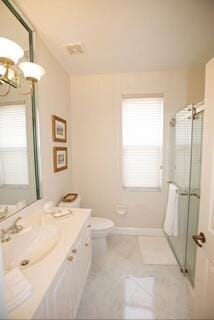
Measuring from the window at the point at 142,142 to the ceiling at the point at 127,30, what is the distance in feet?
1.86

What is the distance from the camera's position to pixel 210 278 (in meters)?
0.99

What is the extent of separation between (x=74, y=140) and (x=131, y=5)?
178cm

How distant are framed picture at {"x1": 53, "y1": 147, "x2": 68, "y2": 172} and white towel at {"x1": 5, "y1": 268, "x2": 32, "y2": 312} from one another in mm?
1293

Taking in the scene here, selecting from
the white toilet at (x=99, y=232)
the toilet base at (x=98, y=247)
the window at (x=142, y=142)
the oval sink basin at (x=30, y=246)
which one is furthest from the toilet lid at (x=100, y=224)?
the oval sink basin at (x=30, y=246)

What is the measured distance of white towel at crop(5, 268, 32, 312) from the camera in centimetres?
69

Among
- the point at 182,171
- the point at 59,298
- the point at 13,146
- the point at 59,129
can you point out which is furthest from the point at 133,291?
the point at 59,129

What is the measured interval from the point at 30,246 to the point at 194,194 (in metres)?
1.58

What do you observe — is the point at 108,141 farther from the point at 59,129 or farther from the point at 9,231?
the point at 9,231

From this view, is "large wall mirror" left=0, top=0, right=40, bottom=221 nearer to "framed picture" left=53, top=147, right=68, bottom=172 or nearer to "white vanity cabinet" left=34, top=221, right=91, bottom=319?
"framed picture" left=53, top=147, right=68, bottom=172

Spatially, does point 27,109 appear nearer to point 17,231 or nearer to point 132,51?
point 17,231

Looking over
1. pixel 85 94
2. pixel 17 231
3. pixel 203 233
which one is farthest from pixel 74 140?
pixel 203 233

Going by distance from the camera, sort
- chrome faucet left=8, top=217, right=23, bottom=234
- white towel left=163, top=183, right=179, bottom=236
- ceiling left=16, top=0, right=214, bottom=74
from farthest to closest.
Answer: white towel left=163, top=183, right=179, bottom=236
ceiling left=16, top=0, right=214, bottom=74
chrome faucet left=8, top=217, right=23, bottom=234

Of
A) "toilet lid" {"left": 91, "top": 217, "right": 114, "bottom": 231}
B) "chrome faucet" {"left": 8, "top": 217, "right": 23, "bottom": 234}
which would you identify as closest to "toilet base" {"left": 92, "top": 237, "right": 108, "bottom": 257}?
"toilet lid" {"left": 91, "top": 217, "right": 114, "bottom": 231}

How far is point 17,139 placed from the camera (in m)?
1.42
